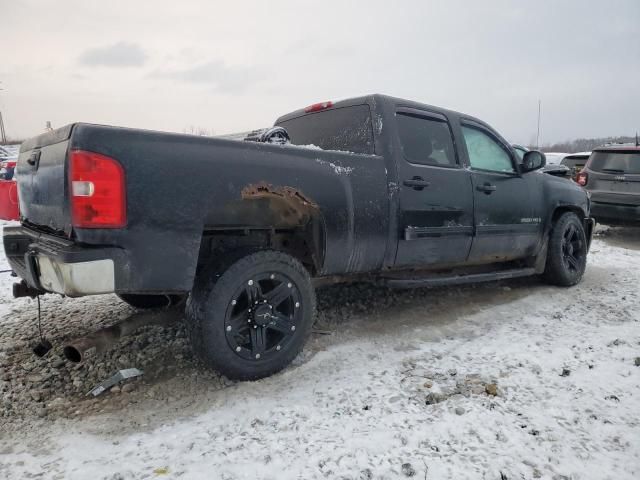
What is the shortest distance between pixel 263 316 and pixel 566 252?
3905 mm

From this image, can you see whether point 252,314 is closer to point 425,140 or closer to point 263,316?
point 263,316

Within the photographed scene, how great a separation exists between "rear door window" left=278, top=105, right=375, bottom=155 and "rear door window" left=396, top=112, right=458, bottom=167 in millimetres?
277

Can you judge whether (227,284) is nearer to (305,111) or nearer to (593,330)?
(305,111)

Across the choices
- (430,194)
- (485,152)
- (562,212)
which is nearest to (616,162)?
(562,212)

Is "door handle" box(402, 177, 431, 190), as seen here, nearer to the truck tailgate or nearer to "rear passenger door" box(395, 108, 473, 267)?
"rear passenger door" box(395, 108, 473, 267)

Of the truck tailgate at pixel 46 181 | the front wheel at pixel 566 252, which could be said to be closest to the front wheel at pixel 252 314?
the truck tailgate at pixel 46 181

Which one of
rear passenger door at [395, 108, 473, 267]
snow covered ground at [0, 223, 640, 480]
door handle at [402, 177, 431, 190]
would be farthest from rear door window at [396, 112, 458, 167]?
snow covered ground at [0, 223, 640, 480]

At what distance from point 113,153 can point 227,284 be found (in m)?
0.88

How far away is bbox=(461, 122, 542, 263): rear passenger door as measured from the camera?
3984 millimetres

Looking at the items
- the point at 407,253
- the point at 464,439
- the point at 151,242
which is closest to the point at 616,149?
the point at 407,253

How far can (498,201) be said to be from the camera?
13.5ft

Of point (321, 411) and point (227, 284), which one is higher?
point (227, 284)

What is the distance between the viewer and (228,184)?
246cm

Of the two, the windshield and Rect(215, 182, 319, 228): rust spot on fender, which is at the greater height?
the windshield
